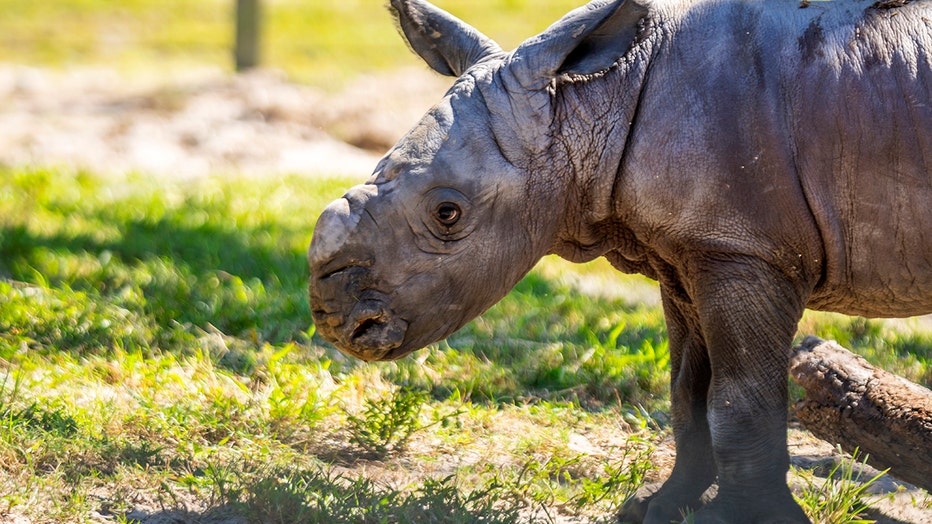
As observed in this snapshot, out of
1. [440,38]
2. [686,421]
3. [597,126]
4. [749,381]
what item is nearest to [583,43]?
[597,126]

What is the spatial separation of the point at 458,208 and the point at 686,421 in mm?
1280

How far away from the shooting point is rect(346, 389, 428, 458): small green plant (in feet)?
15.6

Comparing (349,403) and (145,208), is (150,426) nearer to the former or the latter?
(349,403)

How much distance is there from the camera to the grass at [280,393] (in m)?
4.15

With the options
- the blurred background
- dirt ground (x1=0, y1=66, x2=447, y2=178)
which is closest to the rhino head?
the blurred background

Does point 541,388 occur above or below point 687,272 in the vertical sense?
below

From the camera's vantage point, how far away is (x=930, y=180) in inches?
141

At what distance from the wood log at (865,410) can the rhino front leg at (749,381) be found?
0.77 metres

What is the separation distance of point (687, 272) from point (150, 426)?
217 centimetres

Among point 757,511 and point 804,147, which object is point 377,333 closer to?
point 757,511

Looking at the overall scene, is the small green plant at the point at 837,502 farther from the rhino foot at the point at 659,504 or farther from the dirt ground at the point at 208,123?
the dirt ground at the point at 208,123

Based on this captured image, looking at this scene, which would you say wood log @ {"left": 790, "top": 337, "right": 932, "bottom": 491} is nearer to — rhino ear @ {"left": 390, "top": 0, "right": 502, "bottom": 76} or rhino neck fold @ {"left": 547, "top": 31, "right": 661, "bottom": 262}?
rhino neck fold @ {"left": 547, "top": 31, "right": 661, "bottom": 262}

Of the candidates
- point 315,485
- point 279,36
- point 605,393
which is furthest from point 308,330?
point 279,36

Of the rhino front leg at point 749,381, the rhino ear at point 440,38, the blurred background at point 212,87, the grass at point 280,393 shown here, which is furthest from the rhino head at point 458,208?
the blurred background at point 212,87
